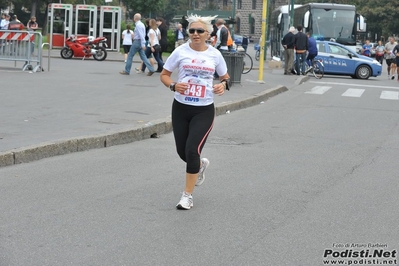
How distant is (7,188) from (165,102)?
853 cm

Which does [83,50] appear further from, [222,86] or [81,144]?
[222,86]

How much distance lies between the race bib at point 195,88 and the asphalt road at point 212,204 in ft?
3.49

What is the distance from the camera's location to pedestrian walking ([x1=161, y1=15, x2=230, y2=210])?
718cm

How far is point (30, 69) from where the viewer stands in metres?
23.1

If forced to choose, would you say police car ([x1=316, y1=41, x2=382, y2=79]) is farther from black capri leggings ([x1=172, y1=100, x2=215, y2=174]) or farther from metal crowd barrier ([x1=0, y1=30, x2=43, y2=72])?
black capri leggings ([x1=172, y1=100, x2=215, y2=174])

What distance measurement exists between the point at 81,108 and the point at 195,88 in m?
7.35

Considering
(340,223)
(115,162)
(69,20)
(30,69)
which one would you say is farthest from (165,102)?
(69,20)

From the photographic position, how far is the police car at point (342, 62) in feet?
104

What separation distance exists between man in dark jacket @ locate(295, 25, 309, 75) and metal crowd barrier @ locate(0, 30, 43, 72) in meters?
10.9

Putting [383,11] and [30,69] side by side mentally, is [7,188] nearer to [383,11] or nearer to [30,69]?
[30,69]

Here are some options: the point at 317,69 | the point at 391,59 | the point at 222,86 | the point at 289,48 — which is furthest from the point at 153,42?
the point at 222,86

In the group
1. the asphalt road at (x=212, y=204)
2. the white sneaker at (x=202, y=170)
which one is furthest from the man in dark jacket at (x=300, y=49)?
the white sneaker at (x=202, y=170)

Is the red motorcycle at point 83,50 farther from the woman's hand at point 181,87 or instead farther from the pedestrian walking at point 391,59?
the woman's hand at point 181,87

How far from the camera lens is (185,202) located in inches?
281
